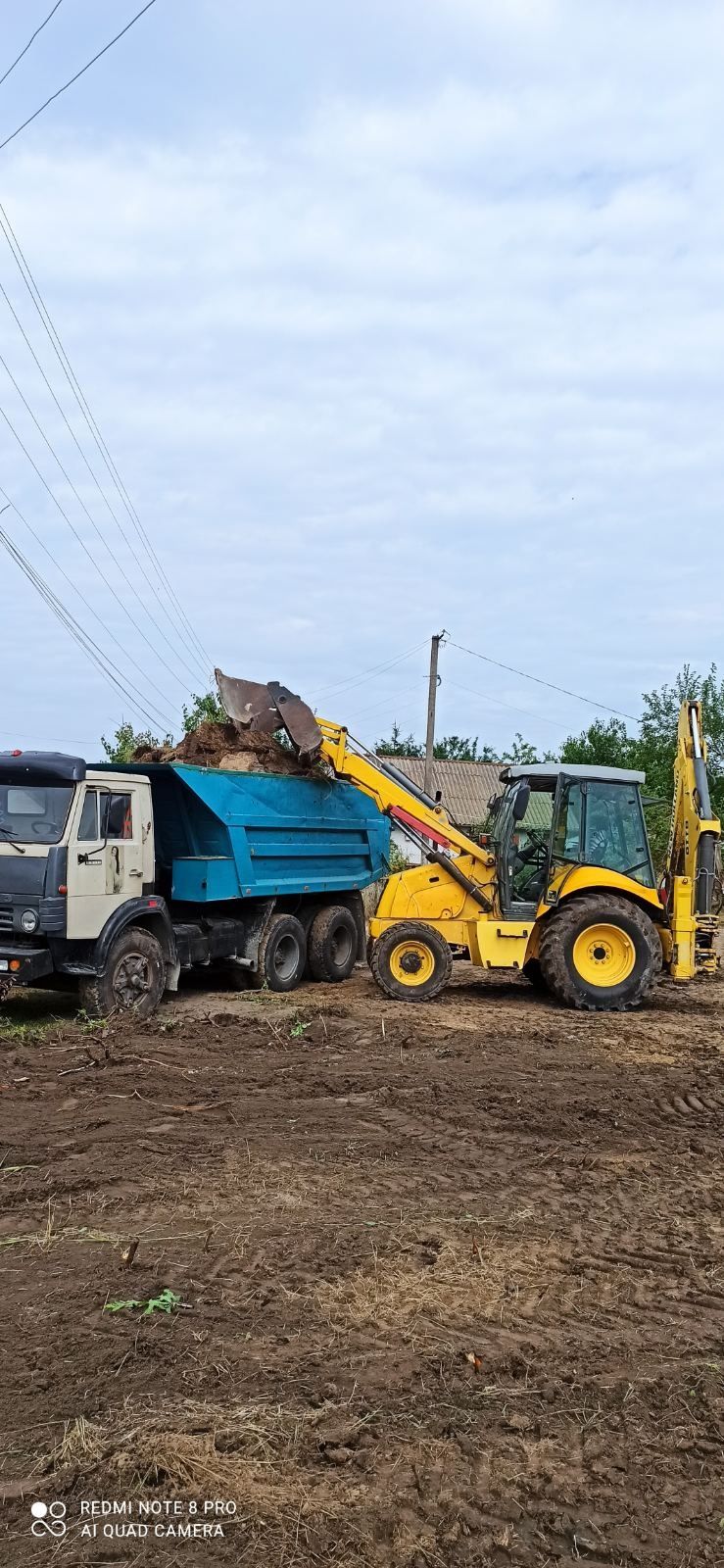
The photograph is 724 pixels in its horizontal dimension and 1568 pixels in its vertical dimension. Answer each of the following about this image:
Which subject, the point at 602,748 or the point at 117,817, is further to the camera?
the point at 602,748

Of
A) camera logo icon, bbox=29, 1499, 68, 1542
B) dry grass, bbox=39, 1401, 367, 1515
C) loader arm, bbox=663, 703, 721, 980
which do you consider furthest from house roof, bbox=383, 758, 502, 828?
camera logo icon, bbox=29, 1499, 68, 1542

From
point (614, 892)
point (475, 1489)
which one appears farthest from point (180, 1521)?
point (614, 892)

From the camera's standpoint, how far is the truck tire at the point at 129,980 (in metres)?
9.73

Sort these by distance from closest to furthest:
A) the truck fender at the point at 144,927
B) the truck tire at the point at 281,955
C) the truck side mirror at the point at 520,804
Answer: the truck fender at the point at 144,927, the truck side mirror at the point at 520,804, the truck tire at the point at 281,955

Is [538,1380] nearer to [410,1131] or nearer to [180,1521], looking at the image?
[180,1521]

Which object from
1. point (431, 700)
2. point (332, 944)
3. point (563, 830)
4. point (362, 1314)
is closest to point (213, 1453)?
point (362, 1314)

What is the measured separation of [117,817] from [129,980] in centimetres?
145

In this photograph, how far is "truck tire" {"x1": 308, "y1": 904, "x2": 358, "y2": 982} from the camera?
13.8 metres

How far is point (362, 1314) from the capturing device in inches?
161

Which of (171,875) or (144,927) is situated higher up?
(171,875)

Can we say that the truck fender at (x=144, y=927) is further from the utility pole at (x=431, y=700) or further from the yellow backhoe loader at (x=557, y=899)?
the utility pole at (x=431, y=700)

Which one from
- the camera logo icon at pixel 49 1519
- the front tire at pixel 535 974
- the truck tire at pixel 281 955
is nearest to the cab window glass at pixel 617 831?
the front tire at pixel 535 974

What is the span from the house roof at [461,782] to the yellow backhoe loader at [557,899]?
2453 centimetres

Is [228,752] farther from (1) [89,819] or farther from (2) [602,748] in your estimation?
(2) [602,748]
